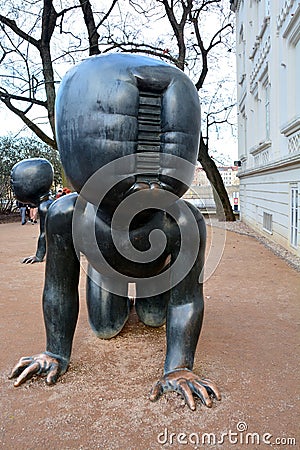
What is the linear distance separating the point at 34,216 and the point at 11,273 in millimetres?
10014

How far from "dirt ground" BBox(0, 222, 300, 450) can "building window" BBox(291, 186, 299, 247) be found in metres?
3.49

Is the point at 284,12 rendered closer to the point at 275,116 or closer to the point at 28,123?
the point at 275,116

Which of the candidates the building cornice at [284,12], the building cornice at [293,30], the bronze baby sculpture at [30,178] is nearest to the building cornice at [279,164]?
the building cornice at [293,30]

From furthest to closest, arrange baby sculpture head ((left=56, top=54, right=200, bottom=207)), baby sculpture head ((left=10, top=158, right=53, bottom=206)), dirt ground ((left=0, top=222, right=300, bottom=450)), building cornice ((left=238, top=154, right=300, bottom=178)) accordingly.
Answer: building cornice ((left=238, top=154, right=300, bottom=178)) < baby sculpture head ((left=10, top=158, right=53, bottom=206)) < dirt ground ((left=0, top=222, right=300, bottom=450)) < baby sculpture head ((left=56, top=54, right=200, bottom=207))

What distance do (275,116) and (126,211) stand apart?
762cm

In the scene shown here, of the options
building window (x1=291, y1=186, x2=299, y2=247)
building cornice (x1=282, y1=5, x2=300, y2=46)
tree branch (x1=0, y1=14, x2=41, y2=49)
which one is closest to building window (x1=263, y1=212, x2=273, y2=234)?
building window (x1=291, y1=186, x2=299, y2=247)

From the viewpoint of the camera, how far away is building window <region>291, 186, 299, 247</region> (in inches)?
286

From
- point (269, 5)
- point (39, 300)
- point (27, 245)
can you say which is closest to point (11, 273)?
point (39, 300)

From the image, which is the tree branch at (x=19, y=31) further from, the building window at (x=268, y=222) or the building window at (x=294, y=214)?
the building window at (x=294, y=214)

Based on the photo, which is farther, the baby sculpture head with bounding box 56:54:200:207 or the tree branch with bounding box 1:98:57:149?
the tree branch with bounding box 1:98:57:149

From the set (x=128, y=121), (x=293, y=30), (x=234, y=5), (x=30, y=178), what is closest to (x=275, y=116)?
(x=293, y=30)

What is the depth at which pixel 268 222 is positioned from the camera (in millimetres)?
10156

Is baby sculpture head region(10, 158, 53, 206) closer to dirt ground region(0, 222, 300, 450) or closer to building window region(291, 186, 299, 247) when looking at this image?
dirt ground region(0, 222, 300, 450)

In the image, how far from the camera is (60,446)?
1.75 metres
